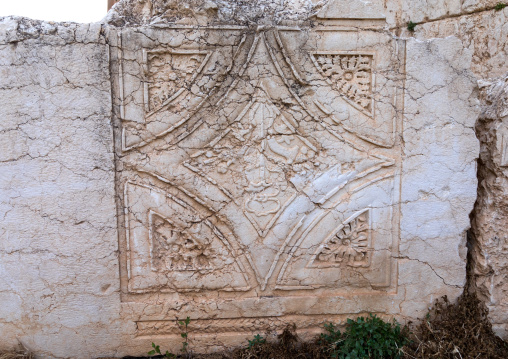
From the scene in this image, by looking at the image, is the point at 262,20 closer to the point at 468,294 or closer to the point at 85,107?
the point at 85,107

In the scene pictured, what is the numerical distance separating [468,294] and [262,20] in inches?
83.7

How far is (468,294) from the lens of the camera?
2273 mm

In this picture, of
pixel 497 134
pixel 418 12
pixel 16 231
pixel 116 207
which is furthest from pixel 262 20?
pixel 418 12

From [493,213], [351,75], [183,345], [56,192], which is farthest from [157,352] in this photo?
[493,213]

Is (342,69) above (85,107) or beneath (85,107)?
above

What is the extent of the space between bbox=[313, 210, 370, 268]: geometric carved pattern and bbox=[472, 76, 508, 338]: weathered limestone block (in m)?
0.74

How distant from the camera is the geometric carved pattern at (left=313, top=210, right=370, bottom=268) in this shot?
2.15m

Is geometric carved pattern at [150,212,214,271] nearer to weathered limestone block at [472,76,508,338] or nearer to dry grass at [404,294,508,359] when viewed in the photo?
dry grass at [404,294,508,359]

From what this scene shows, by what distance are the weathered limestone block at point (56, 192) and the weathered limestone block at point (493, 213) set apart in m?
2.25

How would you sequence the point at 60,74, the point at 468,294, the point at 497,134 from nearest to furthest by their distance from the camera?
the point at 60,74, the point at 497,134, the point at 468,294

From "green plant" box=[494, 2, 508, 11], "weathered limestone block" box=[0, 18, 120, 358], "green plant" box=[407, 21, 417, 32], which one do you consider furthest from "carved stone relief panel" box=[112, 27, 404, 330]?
"green plant" box=[407, 21, 417, 32]

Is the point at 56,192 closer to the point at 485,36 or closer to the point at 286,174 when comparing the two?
the point at 286,174

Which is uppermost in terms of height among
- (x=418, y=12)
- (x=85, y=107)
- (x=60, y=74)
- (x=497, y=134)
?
(x=418, y=12)

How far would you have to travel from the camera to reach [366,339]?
210 centimetres
